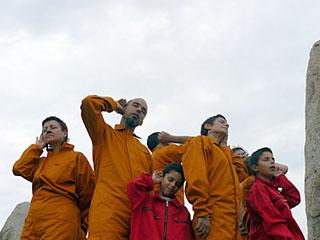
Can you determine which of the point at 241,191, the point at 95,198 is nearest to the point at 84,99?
the point at 95,198

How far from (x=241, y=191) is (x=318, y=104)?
1.64 meters

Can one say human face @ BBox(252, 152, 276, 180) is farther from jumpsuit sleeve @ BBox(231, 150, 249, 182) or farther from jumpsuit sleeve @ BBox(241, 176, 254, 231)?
jumpsuit sleeve @ BBox(231, 150, 249, 182)

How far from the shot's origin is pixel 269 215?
4.67 metres

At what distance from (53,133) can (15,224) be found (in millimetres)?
6414

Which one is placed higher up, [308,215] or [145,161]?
[145,161]

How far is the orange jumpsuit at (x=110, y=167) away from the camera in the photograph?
15.7 feet

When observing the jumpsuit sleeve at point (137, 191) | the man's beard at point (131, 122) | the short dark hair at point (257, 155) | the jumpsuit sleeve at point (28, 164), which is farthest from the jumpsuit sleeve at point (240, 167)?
the jumpsuit sleeve at point (28, 164)

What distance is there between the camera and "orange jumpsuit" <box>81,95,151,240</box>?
15.7 feet

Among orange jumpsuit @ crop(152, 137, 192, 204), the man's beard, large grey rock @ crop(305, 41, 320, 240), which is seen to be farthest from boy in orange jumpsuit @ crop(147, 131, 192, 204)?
large grey rock @ crop(305, 41, 320, 240)

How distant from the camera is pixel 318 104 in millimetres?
5949

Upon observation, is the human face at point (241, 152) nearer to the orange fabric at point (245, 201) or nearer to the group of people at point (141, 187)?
the group of people at point (141, 187)

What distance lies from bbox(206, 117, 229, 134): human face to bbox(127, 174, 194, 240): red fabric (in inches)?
47.7

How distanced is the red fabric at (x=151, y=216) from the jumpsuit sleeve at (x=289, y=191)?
1.23 metres

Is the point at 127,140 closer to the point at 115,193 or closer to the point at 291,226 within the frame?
the point at 115,193
